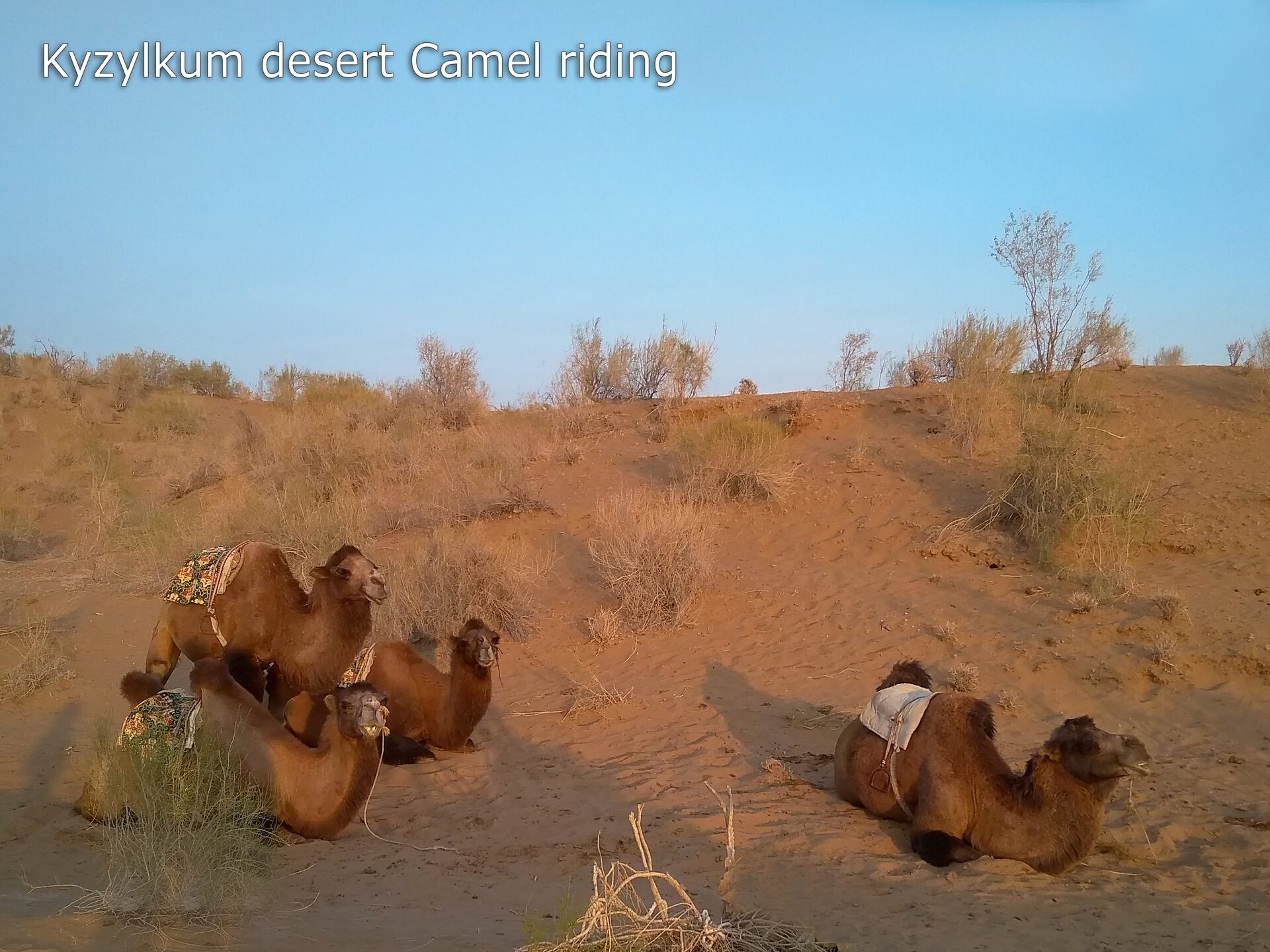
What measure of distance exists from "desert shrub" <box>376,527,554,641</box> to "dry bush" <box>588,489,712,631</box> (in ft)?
3.86

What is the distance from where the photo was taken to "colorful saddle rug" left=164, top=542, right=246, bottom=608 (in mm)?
6840

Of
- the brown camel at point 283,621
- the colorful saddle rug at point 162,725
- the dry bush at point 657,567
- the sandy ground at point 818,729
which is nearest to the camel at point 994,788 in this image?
the sandy ground at point 818,729

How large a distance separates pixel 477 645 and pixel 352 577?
1276 millimetres

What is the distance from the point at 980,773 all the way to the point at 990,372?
12713mm

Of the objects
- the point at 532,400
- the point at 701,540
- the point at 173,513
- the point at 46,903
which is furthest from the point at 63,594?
the point at 532,400

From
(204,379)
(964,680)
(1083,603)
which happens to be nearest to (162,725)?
(964,680)

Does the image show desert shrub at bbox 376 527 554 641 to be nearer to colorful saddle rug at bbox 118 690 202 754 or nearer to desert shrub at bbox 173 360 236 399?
colorful saddle rug at bbox 118 690 202 754

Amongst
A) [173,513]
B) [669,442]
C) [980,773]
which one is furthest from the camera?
Answer: [669,442]

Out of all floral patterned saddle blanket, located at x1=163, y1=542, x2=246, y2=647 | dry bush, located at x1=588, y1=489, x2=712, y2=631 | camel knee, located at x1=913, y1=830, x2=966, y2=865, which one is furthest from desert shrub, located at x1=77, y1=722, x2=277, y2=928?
dry bush, located at x1=588, y1=489, x2=712, y2=631

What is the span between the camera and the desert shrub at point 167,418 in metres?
29.5

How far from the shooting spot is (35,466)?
25.4 meters

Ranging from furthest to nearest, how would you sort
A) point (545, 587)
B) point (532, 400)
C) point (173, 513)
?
point (532, 400), point (173, 513), point (545, 587)

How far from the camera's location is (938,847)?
562 cm

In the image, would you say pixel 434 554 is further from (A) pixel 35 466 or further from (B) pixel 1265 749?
(A) pixel 35 466
